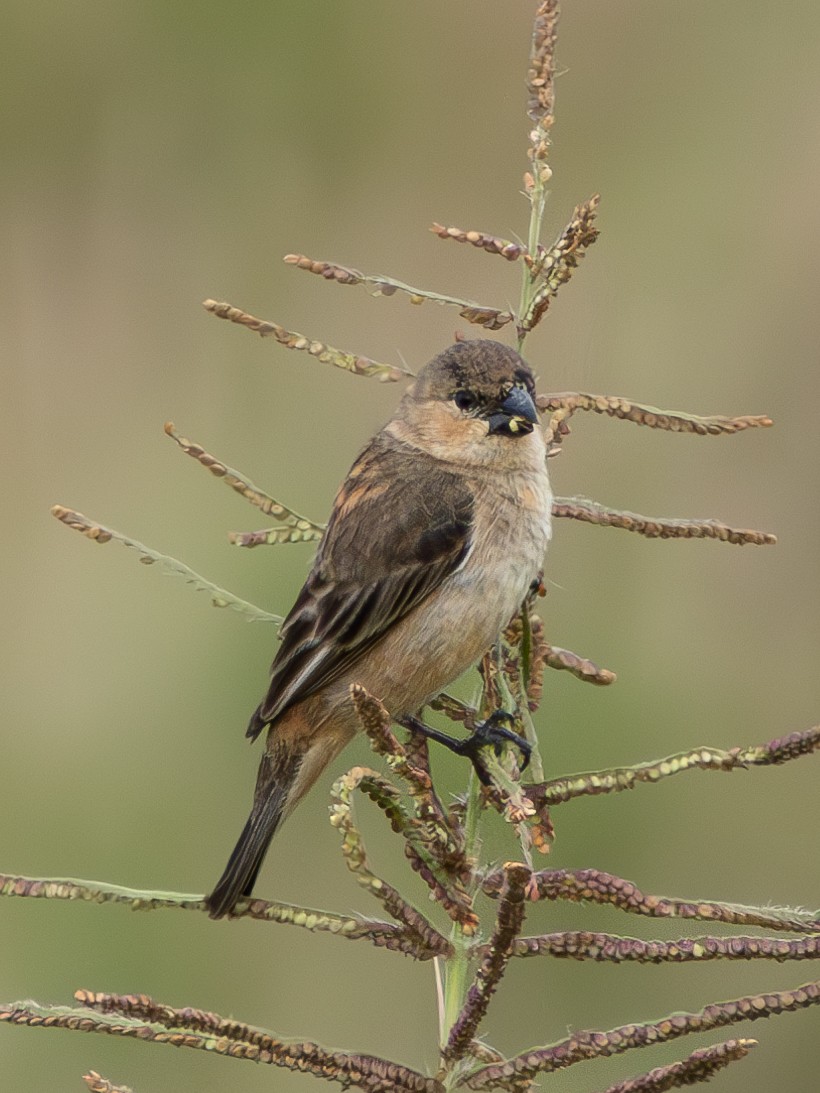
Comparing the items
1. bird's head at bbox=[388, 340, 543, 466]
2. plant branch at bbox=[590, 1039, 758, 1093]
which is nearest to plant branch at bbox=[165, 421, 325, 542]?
bird's head at bbox=[388, 340, 543, 466]

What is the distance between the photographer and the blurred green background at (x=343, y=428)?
4.66 meters

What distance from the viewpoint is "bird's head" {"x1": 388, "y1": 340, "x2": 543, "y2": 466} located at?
358 centimetres

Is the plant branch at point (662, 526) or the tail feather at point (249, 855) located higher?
the plant branch at point (662, 526)

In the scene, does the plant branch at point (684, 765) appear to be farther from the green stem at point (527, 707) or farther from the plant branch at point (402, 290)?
the plant branch at point (402, 290)

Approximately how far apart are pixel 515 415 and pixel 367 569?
467 mm

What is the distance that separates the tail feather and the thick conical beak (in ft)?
3.04

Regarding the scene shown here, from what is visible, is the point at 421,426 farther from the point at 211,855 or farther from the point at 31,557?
the point at 31,557

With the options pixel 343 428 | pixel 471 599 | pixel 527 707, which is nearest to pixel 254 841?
pixel 471 599

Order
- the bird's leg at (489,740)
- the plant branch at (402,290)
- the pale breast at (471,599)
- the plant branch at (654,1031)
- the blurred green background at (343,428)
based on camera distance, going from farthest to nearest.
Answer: the blurred green background at (343,428), the pale breast at (471,599), the plant branch at (402,290), the bird's leg at (489,740), the plant branch at (654,1031)

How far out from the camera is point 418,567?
3.56 metres

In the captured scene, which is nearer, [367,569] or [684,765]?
[684,765]

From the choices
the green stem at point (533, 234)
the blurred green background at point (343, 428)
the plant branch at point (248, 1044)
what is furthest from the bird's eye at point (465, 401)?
the plant branch at point (248, 1044)

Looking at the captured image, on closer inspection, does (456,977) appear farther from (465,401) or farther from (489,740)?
(465,401)

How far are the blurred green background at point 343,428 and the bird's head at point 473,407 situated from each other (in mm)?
1195
